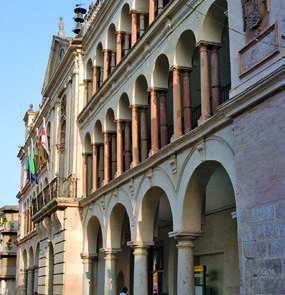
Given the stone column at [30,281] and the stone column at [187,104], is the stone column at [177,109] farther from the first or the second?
the stone column at [30,281]

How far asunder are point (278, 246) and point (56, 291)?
1717 cm

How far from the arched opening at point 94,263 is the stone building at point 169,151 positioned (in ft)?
0.17

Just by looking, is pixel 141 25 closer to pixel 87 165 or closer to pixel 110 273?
pixel 87 165

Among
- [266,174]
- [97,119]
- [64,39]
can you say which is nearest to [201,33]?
[266,174]

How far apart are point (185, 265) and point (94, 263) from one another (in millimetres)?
10452

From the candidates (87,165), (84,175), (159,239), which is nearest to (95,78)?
(87,165)

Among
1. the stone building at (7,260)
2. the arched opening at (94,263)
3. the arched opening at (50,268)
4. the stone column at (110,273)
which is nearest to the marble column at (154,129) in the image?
the stone column at (110,273)

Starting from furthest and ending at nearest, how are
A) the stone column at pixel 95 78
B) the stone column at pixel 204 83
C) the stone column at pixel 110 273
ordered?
the stone column at pixel 95 78 < the stone column at pixel 110 273 < the stone column at pixel 204 83

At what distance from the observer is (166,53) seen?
1625cm

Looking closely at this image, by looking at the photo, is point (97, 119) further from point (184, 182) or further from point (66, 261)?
point (184, 182)

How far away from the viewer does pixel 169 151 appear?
49.9 ft

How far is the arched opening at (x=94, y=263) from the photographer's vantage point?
22969 mm

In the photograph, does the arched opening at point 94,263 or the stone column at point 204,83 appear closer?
the stone column at point 204,83

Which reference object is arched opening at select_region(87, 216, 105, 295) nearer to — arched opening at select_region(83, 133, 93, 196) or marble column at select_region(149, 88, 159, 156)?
arched opening at select_region(83, 133, 93, 196)
